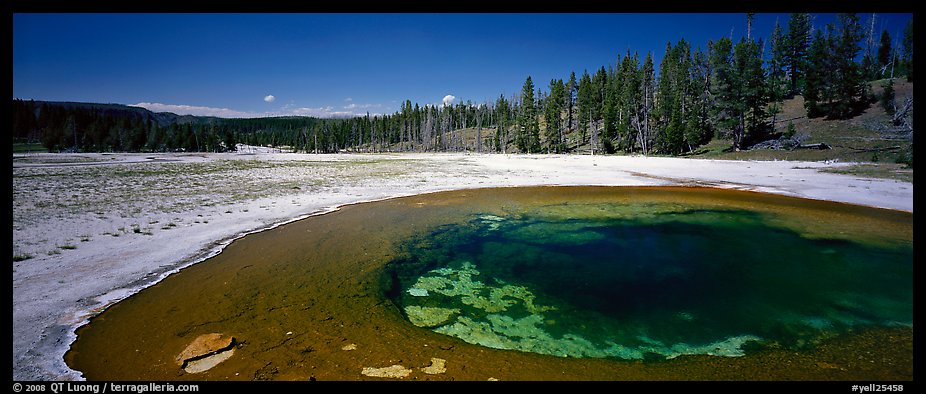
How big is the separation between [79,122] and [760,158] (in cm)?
14986

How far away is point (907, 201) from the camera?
51.4 ft

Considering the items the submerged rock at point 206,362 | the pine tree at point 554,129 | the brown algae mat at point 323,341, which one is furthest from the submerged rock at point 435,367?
the pine tree at point 554,129

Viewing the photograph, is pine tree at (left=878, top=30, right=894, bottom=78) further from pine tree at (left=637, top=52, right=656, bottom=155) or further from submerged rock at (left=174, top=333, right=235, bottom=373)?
submerged rock at (left=174, top=333, right=235, bottom=373)

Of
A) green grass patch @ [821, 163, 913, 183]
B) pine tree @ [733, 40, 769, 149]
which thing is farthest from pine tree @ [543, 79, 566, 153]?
green grass patch @ [821, 163, 913, 183]

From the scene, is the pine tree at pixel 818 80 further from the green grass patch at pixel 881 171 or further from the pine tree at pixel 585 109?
the pine tree at pixel 585 109

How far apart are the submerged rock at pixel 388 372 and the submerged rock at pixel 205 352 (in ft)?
6.56

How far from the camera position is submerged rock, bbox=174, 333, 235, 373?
479 centimetres

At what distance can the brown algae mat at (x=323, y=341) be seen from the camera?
4762 millimetres

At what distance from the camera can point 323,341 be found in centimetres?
549

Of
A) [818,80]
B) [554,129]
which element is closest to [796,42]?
[818,80]

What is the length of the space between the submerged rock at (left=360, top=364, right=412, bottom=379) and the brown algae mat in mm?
46

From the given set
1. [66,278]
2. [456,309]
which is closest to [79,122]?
[66,278]
